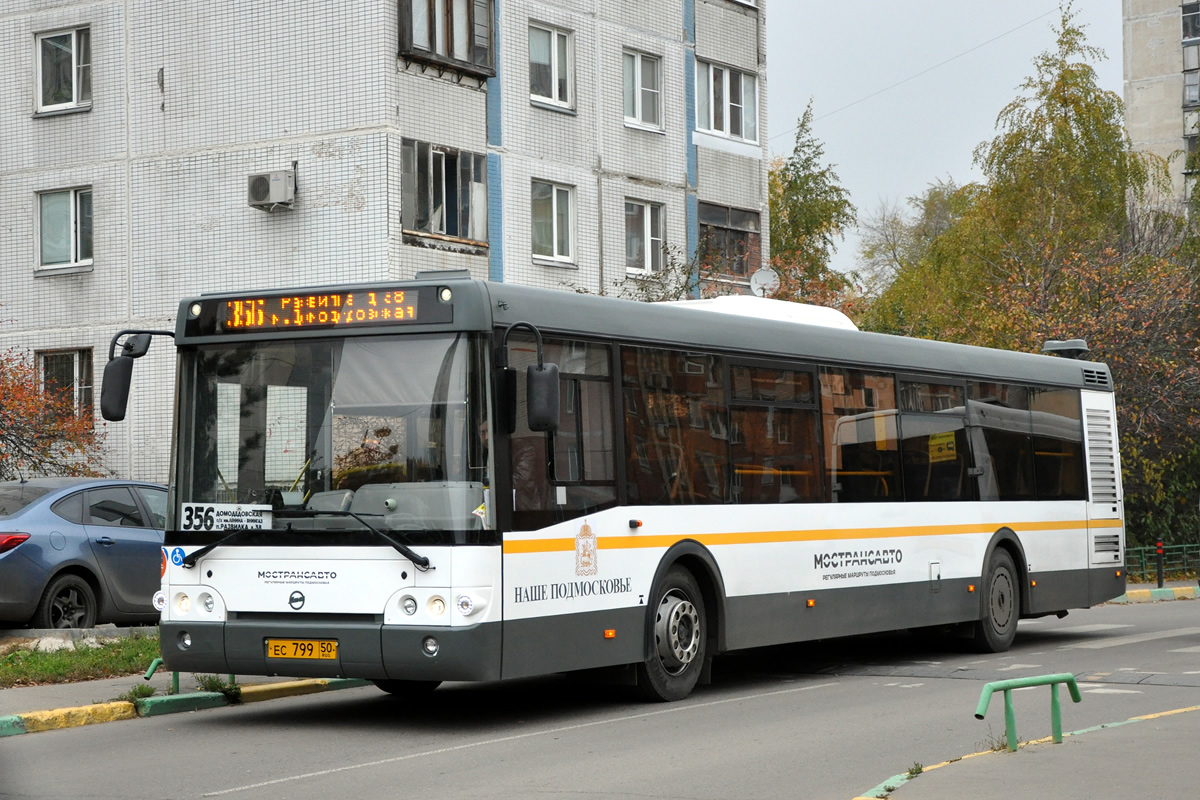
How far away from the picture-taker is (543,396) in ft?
34.1

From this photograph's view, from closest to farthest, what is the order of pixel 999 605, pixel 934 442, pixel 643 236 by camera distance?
pixel 934 442 → pixel 999 605 → pixel 643 236

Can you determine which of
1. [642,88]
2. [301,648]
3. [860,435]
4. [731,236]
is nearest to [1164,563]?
[731,236]

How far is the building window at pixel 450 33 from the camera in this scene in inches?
1009

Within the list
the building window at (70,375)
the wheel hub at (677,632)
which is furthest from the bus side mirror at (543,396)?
the building window at (70,375)

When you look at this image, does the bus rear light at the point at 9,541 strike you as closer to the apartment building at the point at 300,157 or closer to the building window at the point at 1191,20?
the apartment building at the point at 300,157

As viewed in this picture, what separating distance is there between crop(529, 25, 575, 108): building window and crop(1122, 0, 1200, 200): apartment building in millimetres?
52078

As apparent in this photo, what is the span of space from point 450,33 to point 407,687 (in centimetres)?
1615

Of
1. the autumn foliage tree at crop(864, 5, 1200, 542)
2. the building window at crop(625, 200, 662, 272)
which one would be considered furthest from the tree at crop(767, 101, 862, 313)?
the building window at crop(625, 200, 662, 272)

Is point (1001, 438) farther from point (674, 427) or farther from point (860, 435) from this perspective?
point (674, 427)

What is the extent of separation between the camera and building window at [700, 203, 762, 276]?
32.7 meters

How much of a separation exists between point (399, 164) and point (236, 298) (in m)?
14.4

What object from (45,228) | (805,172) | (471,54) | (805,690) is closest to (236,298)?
(805,690)

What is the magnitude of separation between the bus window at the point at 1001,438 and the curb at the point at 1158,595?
432 inches

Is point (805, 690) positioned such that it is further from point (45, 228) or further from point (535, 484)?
point (45, 228)
